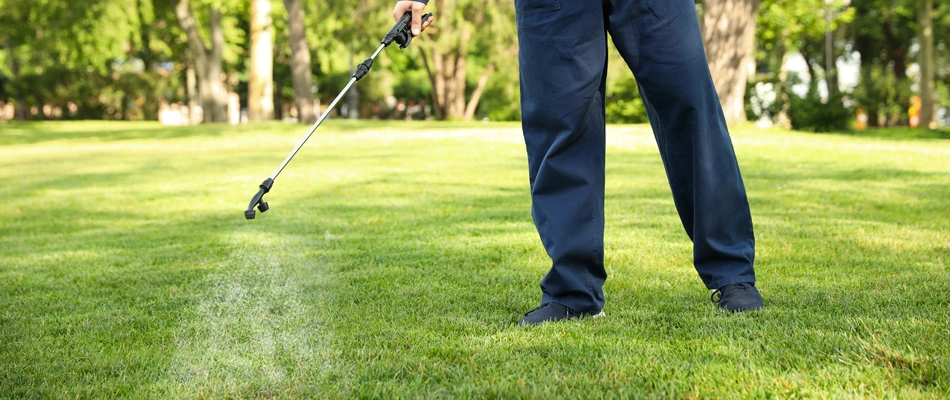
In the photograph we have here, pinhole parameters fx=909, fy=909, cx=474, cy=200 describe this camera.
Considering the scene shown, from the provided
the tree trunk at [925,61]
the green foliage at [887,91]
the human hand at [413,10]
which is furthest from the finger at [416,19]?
the green foliage at [887,91]

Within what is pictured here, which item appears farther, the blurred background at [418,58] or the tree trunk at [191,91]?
the tree trunk at [191,91]

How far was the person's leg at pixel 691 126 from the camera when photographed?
313 centimetres

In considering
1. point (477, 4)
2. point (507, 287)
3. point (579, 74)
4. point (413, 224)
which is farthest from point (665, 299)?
point (477, 4)

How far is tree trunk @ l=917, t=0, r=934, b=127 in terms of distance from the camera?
31.6 m

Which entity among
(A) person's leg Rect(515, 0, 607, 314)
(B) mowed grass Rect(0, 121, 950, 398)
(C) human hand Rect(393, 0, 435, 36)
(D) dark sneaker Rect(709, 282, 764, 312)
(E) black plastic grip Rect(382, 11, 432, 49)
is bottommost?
(B) mowed grass Rect(0, 121, 950, 398)

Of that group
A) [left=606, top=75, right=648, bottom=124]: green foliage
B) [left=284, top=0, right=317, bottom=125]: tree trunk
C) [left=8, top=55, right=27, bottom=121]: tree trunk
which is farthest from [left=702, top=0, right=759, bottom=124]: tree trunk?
[left=8, top=55, right=27, bottom=121]: tree trunk

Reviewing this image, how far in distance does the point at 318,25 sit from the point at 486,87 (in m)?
17.5

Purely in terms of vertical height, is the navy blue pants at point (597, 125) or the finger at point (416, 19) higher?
the finger at point (416, 19)

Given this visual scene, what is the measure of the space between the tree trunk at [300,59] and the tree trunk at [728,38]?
13010mm

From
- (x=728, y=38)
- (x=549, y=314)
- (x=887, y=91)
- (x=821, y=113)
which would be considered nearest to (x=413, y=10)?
(x=549, y=314)

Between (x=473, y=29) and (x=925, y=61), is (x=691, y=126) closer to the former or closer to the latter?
(x=473, y=29)

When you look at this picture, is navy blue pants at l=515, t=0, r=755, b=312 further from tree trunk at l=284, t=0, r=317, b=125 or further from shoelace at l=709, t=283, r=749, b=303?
tree trunk at l=284, t=0, r=317, b=125

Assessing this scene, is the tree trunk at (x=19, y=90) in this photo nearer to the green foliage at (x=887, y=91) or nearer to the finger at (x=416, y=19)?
the green foliage at (x=887, y=91)

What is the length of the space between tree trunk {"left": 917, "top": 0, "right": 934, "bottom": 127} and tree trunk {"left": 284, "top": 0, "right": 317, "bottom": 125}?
20646 millimetres
